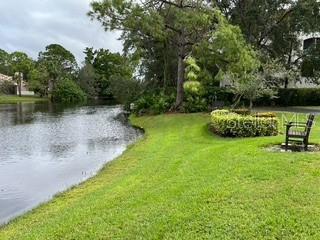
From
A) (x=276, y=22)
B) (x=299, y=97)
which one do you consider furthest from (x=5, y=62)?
(x=299, y=97)

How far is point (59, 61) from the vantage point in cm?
8356

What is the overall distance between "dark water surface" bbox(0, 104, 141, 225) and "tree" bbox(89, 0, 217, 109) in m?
6.35

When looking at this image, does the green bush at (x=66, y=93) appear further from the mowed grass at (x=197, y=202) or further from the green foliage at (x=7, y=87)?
the mowed grass at (x=197, y=202)

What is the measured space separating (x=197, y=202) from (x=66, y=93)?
2667 inches

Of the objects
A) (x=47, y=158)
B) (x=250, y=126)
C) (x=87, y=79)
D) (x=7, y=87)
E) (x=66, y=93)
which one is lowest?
(x=47, y=158)

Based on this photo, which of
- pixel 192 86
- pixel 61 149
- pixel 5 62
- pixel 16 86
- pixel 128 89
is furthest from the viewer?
pixel 5 62

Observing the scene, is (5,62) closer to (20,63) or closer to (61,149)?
(20,63)

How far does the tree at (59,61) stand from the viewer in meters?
76.6

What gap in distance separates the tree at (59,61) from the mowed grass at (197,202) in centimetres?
6714


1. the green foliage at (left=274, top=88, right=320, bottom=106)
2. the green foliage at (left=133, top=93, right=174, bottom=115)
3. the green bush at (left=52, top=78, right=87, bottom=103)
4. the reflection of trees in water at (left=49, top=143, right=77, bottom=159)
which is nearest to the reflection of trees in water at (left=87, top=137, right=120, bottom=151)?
the reflection of trees in water at (left=49, top=143, right=77, bottom=159)

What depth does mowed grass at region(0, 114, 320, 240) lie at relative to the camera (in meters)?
6.29

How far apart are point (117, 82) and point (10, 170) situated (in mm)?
33474

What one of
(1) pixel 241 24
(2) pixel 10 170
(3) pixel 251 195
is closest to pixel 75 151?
(2) pixel 10 170

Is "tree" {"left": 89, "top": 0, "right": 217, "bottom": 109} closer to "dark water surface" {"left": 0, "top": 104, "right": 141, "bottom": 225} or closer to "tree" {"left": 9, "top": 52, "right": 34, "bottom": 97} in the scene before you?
"dark water surface" {"left": 0, "top": 104, "right": 141, "bottom": 225}
